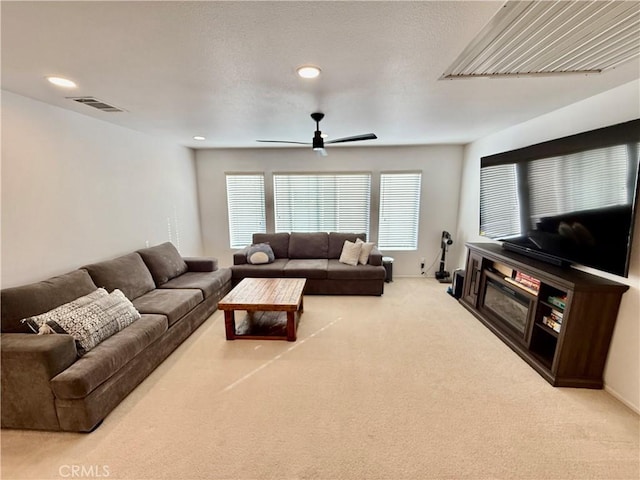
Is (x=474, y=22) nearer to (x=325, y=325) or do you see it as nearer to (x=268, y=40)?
(x=268, y=40)

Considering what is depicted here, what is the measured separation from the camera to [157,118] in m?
2.98

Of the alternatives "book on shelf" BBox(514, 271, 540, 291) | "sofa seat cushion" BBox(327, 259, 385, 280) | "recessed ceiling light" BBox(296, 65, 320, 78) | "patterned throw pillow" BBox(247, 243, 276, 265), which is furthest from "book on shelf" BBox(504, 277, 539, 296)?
"patterned throw pillow" BBox(247, 243, 276, 265)

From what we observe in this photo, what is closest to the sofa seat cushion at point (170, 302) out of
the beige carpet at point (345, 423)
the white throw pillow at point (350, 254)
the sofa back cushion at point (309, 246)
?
the beige carpet at point (345, 423)

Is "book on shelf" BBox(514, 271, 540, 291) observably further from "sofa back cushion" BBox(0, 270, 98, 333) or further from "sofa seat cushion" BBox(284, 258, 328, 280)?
"sofa back cushion" BBox(0, 270, 98, 333)

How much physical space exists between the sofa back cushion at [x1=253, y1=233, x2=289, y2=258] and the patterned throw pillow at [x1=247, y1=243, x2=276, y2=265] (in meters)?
0.28

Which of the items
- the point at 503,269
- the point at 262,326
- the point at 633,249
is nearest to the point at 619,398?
the point at 633,249

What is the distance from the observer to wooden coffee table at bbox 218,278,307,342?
2857 millimetres

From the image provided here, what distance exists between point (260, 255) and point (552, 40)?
3.97 metres

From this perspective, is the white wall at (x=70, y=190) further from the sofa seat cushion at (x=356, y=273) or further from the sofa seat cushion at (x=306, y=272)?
the sofa seat cushion at (x=356, y=273)

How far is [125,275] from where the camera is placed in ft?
9.77

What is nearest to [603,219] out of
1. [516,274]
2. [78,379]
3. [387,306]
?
[516,274]

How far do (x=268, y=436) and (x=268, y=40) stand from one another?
2421 mm

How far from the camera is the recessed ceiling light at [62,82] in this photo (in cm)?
195

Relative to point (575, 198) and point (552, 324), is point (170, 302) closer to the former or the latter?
point (552, 324)
